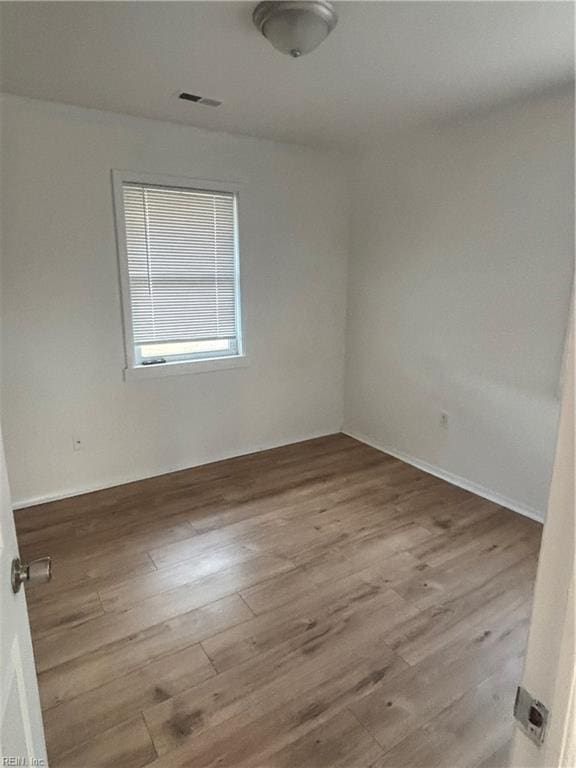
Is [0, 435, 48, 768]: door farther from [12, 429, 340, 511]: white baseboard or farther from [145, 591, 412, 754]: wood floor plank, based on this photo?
[12, 429, 340, 511]: white baseboard

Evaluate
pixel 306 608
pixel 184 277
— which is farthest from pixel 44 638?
pixel 184 277

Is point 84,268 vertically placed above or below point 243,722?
above

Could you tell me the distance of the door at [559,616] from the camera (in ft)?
1.82

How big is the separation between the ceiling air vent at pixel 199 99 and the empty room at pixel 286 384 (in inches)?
3.4

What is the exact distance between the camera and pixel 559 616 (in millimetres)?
592

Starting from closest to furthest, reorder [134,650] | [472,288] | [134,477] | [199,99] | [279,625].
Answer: [134,650] → [279,625] → [199,99] → [472,288] → [134,477]

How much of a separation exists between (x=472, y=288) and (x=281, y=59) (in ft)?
5.92

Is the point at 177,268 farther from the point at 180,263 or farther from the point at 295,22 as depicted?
the point at 295,22

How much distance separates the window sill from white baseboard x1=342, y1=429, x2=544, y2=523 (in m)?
1.42

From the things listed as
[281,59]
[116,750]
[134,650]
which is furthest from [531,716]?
[281,59]

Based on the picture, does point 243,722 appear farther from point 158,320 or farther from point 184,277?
A: point 184,277

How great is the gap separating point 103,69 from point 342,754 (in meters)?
3.00

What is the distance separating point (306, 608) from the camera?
2055 millimetres

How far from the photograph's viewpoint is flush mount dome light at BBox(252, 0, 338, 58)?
1.63 metres
